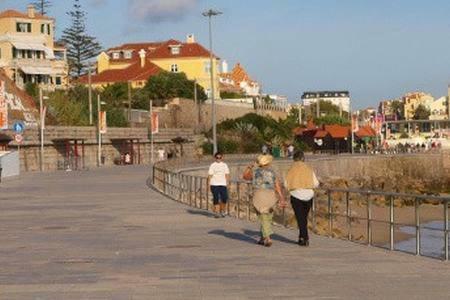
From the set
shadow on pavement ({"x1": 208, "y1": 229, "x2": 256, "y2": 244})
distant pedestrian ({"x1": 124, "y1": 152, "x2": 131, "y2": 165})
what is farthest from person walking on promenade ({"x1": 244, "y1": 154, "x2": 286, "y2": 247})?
distant pedestrian ({"x1": 124, "y1": 152, "x2": 131, "y2": 165})

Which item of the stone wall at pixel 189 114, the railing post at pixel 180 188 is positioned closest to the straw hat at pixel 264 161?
the railing post at pixel 180 188

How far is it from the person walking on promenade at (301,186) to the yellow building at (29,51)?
87447 millimetres

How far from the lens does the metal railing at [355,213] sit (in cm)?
1587

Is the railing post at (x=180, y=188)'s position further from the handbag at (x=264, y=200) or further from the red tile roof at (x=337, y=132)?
the red tile roof at (x=337, y=132)

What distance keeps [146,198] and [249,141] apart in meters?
65.7

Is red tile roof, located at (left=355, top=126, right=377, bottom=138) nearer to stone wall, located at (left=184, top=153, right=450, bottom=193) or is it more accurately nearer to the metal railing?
stone wall, located at (left=184, top=153, right=450, bottom=193)

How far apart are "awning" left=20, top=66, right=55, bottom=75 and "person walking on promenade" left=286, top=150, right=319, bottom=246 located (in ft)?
303

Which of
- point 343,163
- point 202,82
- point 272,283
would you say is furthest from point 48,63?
point 272,283

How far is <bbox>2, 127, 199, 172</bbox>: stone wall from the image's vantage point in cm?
6812

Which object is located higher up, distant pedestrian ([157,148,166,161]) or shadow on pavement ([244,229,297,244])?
distant pedestrian ([157,148,166,161])

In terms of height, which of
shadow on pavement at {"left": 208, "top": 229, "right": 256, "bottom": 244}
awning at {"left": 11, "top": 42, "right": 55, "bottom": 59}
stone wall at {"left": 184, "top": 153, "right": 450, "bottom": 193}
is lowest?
stone wall at {"left": 184, "top": 153, "right": 450, "bottom": 193}

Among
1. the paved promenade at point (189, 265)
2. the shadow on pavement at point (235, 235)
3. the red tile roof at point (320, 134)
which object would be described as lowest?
the shadow on pavement at point (235, 235)

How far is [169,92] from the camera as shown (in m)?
115

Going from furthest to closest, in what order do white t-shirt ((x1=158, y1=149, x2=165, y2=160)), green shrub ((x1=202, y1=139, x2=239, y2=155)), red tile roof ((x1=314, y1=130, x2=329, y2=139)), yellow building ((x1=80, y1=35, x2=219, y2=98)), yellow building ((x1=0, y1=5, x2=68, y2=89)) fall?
yellow building ((x1=80, y1=35, x2=219, y2=98)), red tile roof ((x1=314, y1=130, x2=329, y2=139)), yellow building ((x1=0, y1=5, x2=68, y2=89)), green shrub ((x1=202, y1=139, x2=239, y2=155)), white t-shirt ((x1=158, y1=149, x2=165, y2=160))
